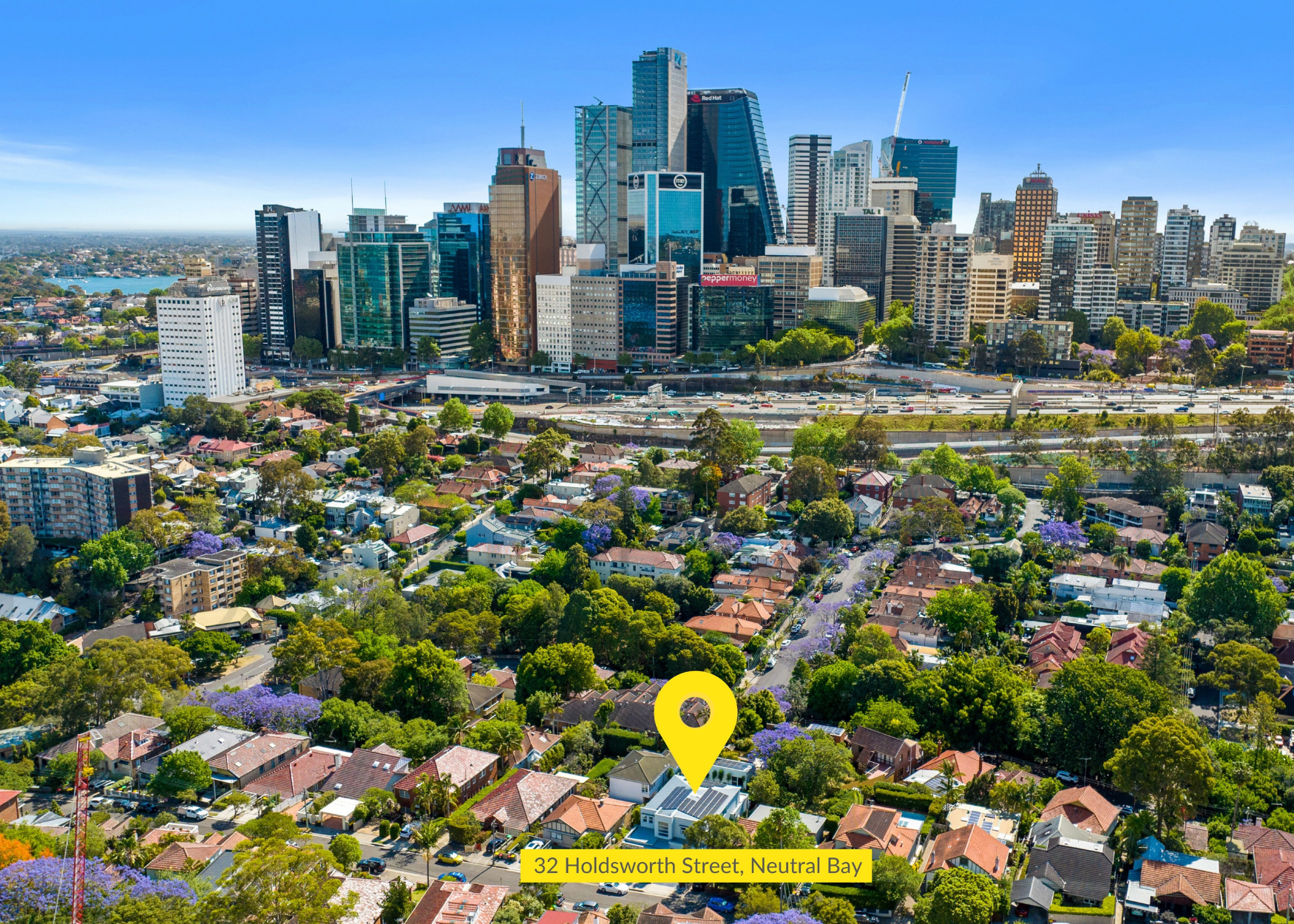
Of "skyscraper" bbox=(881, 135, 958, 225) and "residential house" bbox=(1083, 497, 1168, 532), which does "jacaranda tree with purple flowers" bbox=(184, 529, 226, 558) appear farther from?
"skyscraper" bbox=(881, 135, 958, 225)

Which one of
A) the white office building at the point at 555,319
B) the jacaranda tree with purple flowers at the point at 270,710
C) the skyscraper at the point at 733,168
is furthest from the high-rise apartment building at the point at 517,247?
the jacaranda tree with purple flowers at the point at 270,710

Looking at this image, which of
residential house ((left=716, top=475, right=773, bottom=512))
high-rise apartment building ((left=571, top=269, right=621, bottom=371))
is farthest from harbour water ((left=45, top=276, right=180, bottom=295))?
residential house ((left=716, top=475, right=773, bottom=512))

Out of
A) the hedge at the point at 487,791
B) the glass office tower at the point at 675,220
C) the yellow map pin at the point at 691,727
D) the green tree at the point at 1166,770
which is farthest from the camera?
the glass office tower at the point at 675,220

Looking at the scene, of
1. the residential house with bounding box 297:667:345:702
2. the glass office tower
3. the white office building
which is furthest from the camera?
the glass office tower

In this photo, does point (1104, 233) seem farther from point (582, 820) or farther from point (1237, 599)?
point (582, 820)

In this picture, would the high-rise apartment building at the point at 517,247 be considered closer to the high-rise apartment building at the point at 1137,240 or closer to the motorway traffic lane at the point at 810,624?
the motorway traffic lane at the point at 810,624

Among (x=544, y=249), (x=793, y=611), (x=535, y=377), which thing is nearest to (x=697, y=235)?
(x=544, y=249)
